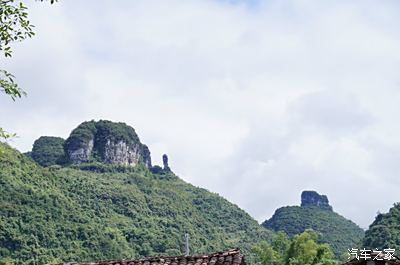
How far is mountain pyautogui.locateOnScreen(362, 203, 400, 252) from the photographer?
5550 centimetres

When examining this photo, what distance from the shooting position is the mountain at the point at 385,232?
55.5 metres

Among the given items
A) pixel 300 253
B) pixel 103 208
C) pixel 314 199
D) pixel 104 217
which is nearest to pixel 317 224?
pixel 314 199

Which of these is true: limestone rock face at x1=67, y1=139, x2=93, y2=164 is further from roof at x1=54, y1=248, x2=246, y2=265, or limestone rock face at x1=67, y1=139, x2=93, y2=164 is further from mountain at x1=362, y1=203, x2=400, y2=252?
roof at x1=54, y1=248, x2=246, y2=265

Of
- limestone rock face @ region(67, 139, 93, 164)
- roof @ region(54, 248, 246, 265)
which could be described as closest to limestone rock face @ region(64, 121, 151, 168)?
limestone rock face @ region(67, 139, 93, 164)

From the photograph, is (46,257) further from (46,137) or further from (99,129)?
(46,137)

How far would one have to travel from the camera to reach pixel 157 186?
11406cm

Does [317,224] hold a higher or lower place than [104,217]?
higher

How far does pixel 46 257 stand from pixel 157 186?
42878 millimetres

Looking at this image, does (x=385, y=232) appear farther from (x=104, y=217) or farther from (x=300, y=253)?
(x=104, y=217)

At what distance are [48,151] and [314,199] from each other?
59.1 m

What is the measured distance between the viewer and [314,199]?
15512 centimetres

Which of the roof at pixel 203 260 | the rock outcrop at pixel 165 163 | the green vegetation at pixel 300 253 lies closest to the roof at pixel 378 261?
the roof at pixel 203 260

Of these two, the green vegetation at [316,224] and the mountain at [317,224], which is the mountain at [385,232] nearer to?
the mountain at [317,224]

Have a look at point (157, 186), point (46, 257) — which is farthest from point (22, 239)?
point (157, 186)
